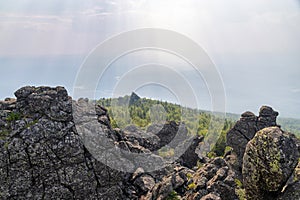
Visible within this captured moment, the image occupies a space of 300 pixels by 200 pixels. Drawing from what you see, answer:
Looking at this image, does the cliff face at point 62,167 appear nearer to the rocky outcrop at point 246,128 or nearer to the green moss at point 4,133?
the green moss at point 4,133

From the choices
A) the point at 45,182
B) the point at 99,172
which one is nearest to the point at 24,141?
the point at 45,182

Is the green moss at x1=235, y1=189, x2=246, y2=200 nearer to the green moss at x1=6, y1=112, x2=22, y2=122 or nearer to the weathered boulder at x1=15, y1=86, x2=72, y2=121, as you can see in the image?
the weathered boulder at x1=15, y1=86, x2=72, y2=121

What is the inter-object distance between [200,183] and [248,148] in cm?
748

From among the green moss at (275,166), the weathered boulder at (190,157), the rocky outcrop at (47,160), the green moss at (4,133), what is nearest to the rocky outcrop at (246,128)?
the weathered boulder at (190,157)

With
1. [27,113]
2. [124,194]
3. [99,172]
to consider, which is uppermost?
[27,113]

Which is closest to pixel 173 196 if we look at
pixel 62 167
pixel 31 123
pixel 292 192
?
pixel 62 167

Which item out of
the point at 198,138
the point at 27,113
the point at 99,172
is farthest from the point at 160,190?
the point at 198,138

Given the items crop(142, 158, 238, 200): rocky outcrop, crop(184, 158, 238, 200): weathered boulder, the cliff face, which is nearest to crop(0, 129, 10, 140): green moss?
the cliff face

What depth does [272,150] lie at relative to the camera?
76.8ft

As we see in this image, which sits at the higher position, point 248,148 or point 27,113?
point 27,113

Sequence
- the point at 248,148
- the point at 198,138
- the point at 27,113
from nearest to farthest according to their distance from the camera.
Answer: the point at 248,148
the point at 27,113
the point at 198,138

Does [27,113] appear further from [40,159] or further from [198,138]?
[198,138]

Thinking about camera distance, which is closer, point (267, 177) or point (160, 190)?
point (267, 177)

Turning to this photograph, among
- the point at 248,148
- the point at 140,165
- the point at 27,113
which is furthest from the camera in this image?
the point at 140,165
